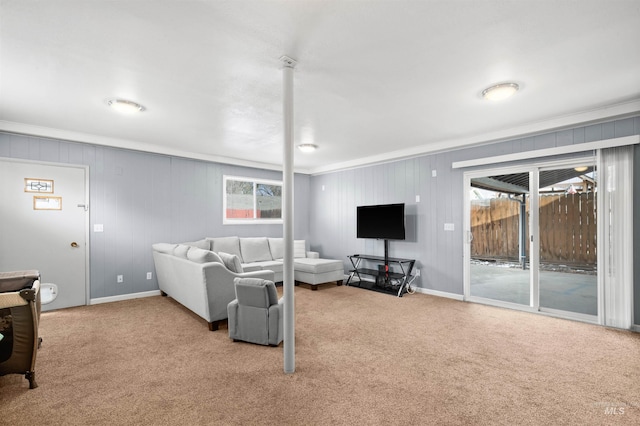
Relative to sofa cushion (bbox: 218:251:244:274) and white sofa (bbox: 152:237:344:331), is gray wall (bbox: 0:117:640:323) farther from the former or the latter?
sofa cushion (bbox: 218:251:244:274)

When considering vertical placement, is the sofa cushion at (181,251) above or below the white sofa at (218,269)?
above

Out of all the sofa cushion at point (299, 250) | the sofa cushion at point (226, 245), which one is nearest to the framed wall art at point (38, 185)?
the sofa cushion at point (226, 245)

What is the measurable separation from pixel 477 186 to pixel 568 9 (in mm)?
3473

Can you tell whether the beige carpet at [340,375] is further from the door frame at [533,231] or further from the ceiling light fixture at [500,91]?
the ceiling light fixture at [500,91]

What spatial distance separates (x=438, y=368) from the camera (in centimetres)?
266

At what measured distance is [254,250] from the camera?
6238 millimetres

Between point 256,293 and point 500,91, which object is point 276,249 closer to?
point 256,293

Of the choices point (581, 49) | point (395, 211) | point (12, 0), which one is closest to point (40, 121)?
point (12, 0)

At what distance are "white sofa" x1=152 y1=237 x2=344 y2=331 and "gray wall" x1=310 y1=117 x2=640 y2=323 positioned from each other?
4.12 ft

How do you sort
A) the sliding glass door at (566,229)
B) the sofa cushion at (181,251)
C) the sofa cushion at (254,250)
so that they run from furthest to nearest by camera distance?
the sofa cushion at (254,250) → the sliding glass door at (566,229) → the sofa cushion at (181,251)

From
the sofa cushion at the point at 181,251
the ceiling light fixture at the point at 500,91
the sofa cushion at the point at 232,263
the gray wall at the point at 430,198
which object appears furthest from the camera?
the sofa cushion at the point at 181,251

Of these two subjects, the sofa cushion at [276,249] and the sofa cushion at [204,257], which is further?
the sofa cushion at [276,249]
